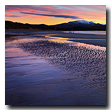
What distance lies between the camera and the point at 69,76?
552cm

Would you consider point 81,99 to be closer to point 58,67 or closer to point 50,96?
point 50,96
